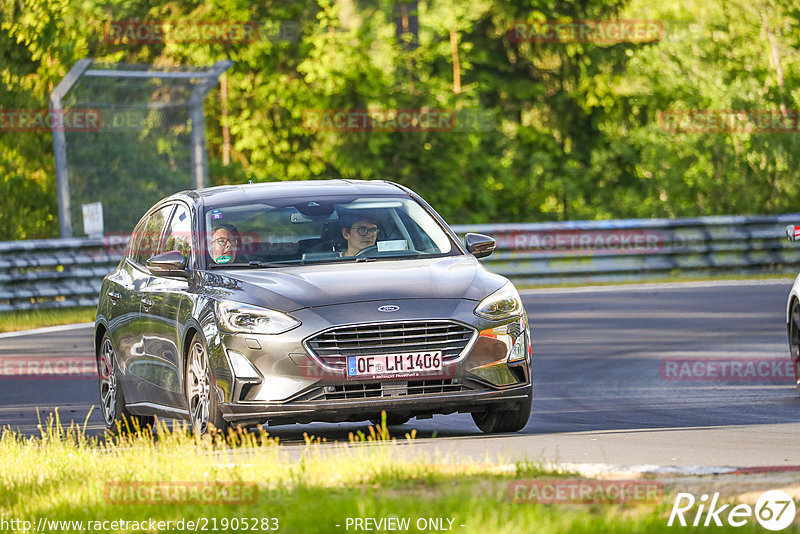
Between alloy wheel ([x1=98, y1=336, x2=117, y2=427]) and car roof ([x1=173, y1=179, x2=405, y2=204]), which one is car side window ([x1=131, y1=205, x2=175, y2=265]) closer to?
car roof ([x1=173, y1=179, x2=405, y2=204])

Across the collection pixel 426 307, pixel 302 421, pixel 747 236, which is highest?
pixel 426 307

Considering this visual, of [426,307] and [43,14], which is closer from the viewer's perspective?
[426,307]

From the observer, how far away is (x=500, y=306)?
978cm

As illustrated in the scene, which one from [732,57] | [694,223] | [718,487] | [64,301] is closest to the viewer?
[718,487]

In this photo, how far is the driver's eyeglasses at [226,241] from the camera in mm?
10539

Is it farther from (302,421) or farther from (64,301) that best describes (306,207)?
(64,301)

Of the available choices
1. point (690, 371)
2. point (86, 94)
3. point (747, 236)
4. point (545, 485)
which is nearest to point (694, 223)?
point (747, 236)

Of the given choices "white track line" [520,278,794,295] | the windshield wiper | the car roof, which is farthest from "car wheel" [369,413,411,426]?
"white track line" [520,278,794,295]

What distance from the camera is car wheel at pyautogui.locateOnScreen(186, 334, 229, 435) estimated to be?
9633mm

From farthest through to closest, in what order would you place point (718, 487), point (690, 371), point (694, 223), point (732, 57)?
1. point (732, 57)
2. point (694, 223)
3. point (690, 371)
4. point (718, 487)

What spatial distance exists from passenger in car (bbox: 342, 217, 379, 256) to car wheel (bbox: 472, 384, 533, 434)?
4.19ft

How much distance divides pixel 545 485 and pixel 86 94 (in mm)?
17424

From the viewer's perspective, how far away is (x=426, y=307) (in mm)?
9477

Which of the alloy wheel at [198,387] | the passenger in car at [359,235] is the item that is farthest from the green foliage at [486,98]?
the alloy wheel at [198,387]
